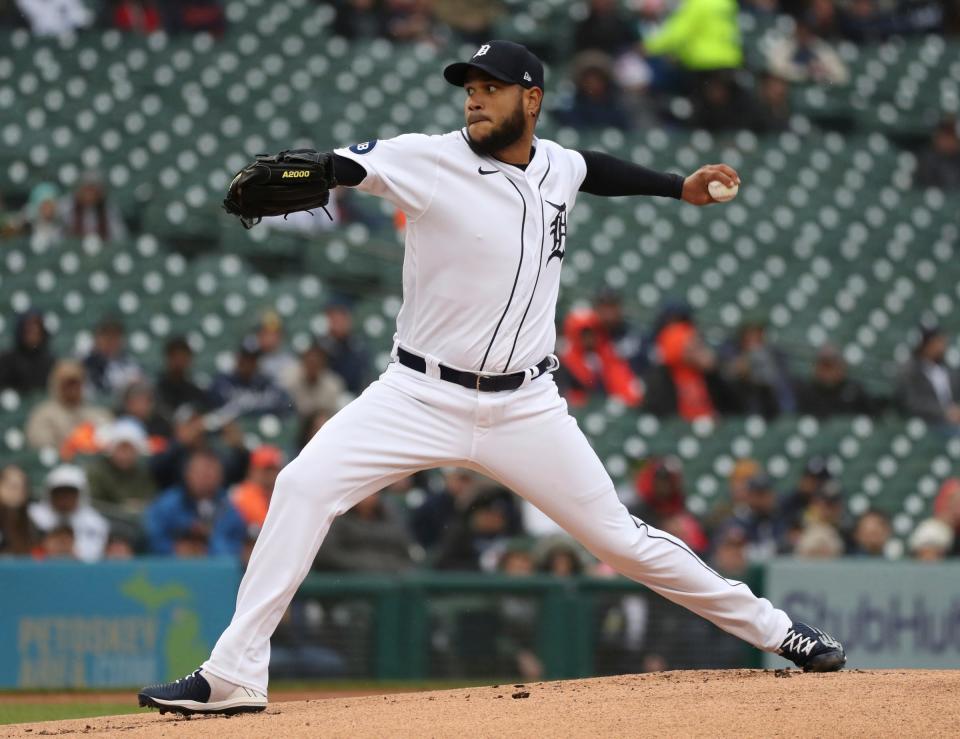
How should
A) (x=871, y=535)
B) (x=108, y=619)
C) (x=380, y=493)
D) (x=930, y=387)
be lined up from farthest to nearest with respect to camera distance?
1. (x=930, y=387)
2. (x=871, y=535)
3. (x=380, y=493)
4. (x=108, y=619)

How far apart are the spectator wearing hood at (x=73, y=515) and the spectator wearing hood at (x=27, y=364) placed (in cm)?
130

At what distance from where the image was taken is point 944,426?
464 inches

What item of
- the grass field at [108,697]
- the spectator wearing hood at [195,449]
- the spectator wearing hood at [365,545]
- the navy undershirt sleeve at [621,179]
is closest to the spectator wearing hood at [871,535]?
the grass field at [108,697]

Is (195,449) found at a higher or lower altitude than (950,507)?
higher

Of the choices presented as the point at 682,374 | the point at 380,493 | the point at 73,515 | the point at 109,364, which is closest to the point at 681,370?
the point at 682,374

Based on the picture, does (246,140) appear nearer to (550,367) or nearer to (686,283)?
(686,283)

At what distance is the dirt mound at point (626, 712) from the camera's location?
166 inches

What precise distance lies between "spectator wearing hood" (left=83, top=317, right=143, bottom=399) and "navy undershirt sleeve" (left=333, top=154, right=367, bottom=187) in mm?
5689

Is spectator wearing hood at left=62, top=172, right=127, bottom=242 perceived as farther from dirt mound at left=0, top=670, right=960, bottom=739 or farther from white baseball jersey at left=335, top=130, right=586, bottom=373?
white baseball jersey at left=335, top=130, right=586, bottom=373

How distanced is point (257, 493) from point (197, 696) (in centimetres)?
414

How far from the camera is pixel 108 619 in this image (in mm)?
8211

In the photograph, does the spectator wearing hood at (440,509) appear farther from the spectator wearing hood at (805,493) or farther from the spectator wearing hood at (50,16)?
the spectator wearing hood at (50,16)

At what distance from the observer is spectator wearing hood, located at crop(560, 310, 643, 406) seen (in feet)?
35.8

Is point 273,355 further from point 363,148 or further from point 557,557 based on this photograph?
point 363,148
